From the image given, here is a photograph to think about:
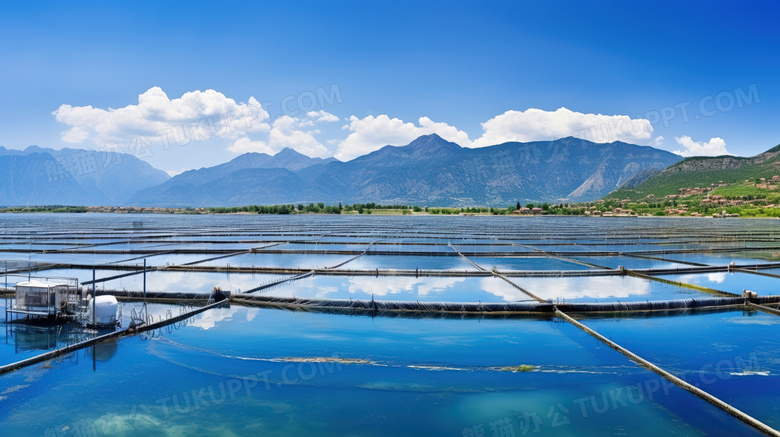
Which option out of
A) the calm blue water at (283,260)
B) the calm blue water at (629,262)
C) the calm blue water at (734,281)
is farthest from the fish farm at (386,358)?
the calm blue water at (629,262)

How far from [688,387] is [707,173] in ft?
615

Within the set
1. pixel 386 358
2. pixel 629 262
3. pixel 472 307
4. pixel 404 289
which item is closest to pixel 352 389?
pixel 386 358

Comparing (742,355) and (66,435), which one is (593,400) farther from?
(66,435)

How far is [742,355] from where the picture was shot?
12516 mm

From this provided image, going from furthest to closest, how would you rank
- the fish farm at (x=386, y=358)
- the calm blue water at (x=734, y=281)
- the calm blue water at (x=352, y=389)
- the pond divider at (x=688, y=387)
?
the calm blue water at (x=734, y=281) → the fish farm at (x=386, y=358) → the calm blue water at (x=352, y=389) → the pond divider at (x=688, y=387)

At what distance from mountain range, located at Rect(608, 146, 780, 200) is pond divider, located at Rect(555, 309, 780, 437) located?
16135 cm

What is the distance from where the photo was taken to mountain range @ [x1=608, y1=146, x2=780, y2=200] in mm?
149300

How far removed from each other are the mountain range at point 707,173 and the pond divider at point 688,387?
16135cm

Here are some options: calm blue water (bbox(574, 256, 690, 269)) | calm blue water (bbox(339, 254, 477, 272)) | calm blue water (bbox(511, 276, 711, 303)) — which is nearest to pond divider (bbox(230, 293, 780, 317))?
calm blue water (bbox(511, 276, 711, 303))

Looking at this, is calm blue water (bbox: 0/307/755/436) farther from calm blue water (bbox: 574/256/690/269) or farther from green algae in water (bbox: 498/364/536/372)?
calm blue water (bbox: 574/256/690/269)

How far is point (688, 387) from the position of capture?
9.90 metres

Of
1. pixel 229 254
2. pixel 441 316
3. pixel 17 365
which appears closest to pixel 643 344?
pixel 441 316

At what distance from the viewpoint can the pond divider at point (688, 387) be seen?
321 inches

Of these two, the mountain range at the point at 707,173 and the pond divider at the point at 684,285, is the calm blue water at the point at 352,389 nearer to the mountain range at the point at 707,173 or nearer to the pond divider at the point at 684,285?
the pond divider at the point at 684,285
